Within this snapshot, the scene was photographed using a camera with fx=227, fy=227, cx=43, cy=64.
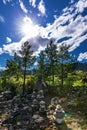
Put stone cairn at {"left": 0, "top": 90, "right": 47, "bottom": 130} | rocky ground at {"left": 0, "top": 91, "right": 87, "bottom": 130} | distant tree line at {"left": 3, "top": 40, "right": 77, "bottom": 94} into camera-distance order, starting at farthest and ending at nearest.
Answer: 1. distant tree line at {"left": 3, "top": 40, "right": 77, "bottom": 94}
2. stone cairn at {"left": 0, "top": 90, "right": 47, "bottom": 130}
3. rocky ground at {"left": 0, "top": 91, "right": 87, "bottom": 130}

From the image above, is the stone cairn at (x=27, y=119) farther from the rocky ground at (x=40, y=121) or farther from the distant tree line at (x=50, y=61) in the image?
the distant tree line at (x=50, y=61)

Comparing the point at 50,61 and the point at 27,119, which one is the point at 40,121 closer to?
the point at 27,119

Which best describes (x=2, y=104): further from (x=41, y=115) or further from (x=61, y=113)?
(x=61, y=113)

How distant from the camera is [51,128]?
19.4m

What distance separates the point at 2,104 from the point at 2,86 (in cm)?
1797

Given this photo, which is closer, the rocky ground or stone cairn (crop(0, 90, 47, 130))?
the rocky ground

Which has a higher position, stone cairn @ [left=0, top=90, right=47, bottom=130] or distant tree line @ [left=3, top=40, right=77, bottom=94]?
distant tree line @ [left=3, top=40, right=77, bottom=94]

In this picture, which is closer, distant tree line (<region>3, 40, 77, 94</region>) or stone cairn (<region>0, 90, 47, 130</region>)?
stone cairn (<region>0, 90, 47, 130</region>)

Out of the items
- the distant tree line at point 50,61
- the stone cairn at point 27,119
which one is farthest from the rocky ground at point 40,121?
the distant tree line at point 50,61

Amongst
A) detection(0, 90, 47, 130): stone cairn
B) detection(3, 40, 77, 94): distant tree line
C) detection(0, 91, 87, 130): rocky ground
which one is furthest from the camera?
detection(3, 40, 77, 94): distant tree line

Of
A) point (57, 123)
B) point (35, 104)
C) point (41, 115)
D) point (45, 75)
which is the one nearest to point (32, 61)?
point (45, 75)

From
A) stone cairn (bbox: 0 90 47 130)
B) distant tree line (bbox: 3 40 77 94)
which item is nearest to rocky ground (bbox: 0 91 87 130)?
stone cairn (bbox: 0 90 47 130)

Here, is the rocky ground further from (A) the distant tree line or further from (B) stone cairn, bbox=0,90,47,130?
(A) the distant tree line

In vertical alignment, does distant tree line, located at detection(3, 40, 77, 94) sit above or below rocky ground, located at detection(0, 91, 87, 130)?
above
